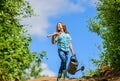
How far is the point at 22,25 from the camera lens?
15.8m

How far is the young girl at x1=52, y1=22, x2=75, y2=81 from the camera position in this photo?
53.4 feet

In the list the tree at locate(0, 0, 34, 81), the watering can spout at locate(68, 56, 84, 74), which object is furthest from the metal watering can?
the tree at locate(0, 0, 34, 81)

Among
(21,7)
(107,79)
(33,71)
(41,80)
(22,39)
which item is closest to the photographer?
(22,39)

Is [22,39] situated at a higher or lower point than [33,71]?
higher

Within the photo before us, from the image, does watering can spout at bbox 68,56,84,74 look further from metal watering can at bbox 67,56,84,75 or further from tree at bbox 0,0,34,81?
tree at bbox 0,0,34,81

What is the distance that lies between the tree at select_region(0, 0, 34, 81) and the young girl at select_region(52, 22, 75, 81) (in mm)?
1485

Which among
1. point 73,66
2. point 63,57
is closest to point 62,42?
point 63,57

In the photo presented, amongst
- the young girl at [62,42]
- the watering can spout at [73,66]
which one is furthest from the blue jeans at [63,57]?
the watering can spout at [73,66]

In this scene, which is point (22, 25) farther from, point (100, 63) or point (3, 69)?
point (100, 63)

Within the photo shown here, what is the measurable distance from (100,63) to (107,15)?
4694mm

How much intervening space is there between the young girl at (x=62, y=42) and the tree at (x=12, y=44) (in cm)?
148

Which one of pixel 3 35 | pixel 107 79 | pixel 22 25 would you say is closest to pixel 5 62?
pixel 3 35

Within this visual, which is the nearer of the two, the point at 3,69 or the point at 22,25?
the point at 3,69

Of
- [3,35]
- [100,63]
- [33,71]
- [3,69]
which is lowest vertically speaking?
[33,71]
